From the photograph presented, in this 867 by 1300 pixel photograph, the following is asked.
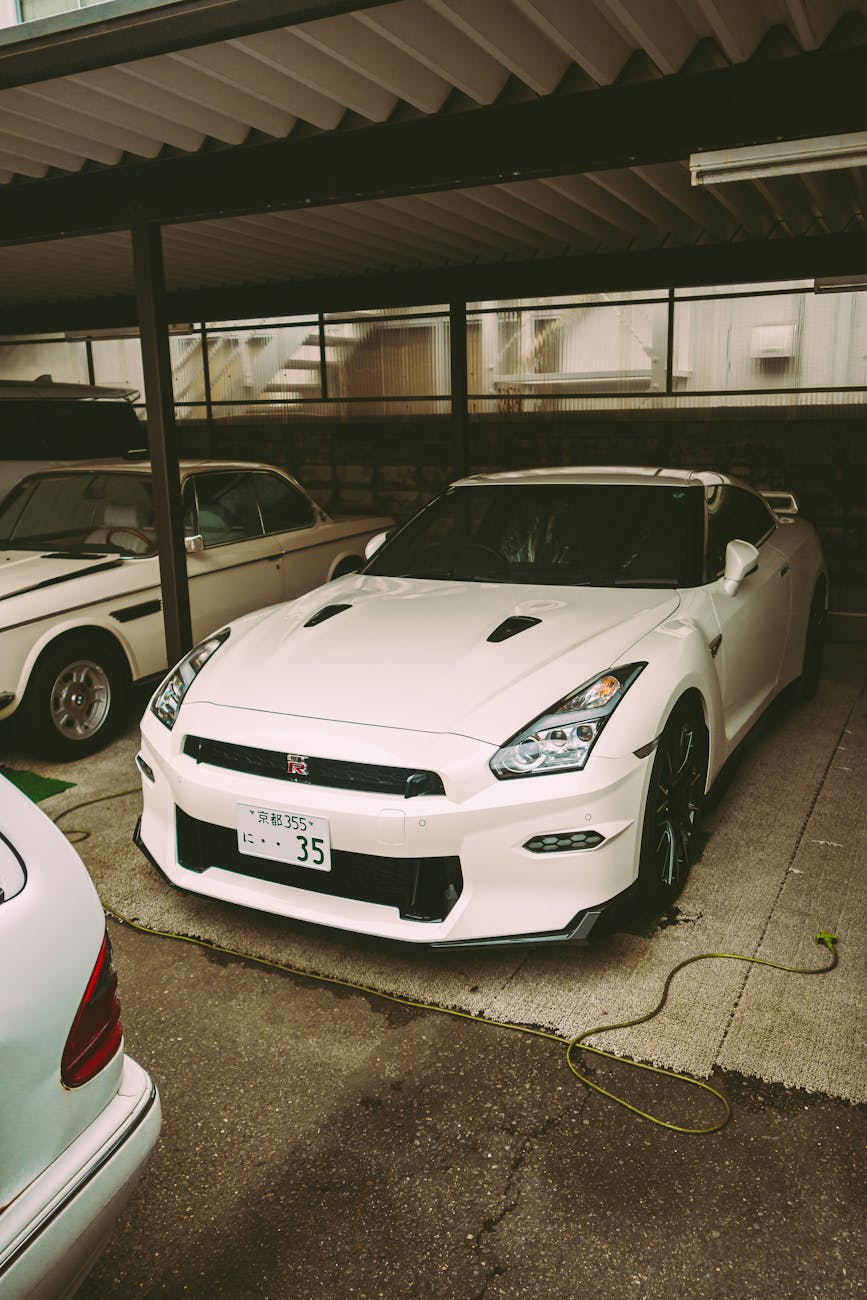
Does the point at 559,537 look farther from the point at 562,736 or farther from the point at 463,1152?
the point at 463,1152

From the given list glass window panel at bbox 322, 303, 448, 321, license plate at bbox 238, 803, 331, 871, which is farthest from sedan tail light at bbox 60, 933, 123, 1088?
glass window panel at bbox 322, 303, 448, 321

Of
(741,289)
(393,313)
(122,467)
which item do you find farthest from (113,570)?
(393,313)

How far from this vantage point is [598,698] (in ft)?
10.0

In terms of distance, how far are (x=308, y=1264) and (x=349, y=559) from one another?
5.47 m

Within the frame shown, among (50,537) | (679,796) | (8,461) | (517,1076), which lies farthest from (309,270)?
(517,1076)

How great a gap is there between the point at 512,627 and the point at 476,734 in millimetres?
739

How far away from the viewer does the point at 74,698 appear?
5.13 m

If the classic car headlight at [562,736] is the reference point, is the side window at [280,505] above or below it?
above

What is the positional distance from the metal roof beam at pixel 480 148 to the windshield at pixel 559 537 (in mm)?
1336

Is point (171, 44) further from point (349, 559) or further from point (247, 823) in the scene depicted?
point (349, 559)

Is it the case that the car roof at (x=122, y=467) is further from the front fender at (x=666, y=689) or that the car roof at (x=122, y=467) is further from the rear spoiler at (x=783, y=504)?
the front fender at (x=666, y=689)

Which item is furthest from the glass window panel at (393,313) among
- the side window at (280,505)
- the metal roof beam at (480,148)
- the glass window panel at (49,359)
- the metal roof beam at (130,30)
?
the metal roof beam at (130,30)

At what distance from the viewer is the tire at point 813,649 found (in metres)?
5.68

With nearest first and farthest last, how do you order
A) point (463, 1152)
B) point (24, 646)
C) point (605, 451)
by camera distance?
point (463, 1152), point (24, 646), point (605, 451)
